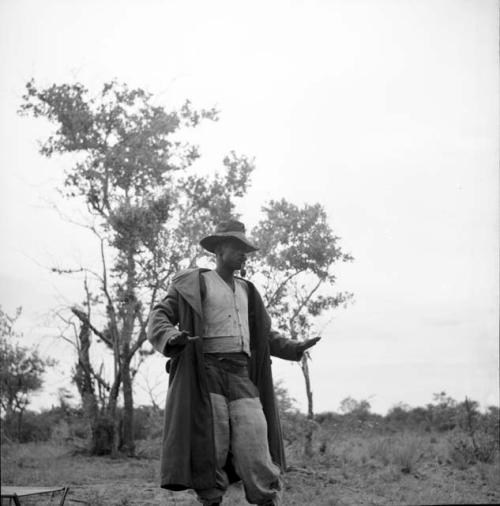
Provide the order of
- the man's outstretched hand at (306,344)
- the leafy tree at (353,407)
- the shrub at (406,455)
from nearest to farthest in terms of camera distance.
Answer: the man's outstretched hand at (306,344)
the shrub at (406,455)
the leafy tree at (353,407)

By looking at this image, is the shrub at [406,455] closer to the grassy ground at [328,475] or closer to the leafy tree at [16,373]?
the grassy ground at [328,475]

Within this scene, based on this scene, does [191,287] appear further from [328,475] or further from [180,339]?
[328,475]

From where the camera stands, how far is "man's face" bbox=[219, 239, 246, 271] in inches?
201

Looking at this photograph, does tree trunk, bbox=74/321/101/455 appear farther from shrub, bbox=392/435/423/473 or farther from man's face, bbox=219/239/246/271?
man's face, bbox=219/239/246/271

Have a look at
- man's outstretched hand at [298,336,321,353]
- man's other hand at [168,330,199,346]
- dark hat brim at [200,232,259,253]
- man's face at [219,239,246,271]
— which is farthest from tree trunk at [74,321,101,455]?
man's other hand at [168,330,199,346]

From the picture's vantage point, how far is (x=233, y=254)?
201 inches

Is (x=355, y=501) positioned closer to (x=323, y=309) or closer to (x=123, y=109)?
(x=323, y=309)

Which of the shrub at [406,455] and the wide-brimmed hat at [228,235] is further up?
the wide-brimmed hat at [228,235]

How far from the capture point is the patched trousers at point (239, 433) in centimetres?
457

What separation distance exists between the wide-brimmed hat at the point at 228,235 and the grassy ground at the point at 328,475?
304cm

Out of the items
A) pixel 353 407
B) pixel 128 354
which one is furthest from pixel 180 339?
pixel 353 407

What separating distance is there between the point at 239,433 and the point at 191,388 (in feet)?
1.34

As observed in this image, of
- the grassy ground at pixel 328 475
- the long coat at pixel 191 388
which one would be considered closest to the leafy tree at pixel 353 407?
the grassy ground at pixel 328 475

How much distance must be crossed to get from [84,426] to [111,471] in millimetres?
4367
